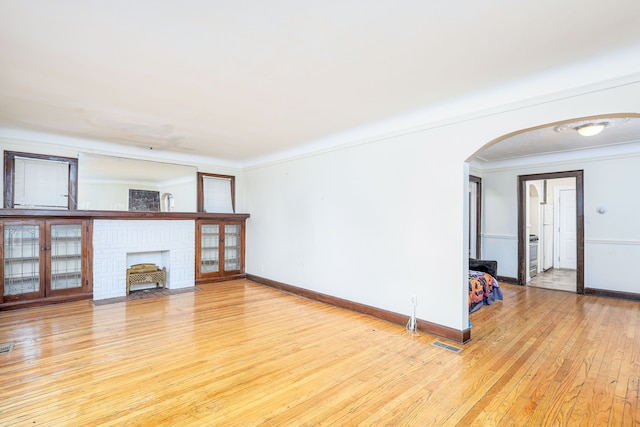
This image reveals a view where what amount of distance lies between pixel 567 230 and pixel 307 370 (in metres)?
8.62

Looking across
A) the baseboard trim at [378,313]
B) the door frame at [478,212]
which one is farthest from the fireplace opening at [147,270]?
A: the door frame at [478,212]

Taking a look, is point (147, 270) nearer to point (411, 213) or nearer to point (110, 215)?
point (110, 215)

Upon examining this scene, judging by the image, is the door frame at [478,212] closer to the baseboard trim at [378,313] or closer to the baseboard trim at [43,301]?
the baseboard trim at [378,313]

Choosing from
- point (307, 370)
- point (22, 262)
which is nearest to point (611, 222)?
point (307, 370)

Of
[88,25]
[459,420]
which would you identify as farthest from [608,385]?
[88,25]

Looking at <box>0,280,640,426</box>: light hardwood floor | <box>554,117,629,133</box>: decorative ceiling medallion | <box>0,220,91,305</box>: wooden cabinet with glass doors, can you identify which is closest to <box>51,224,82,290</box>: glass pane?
<box>0,220,91,305</box>: wooden cabinet with glass doors

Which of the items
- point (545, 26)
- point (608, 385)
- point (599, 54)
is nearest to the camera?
point (545, 26)

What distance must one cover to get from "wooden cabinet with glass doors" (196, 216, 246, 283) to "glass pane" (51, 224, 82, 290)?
190 centimetres

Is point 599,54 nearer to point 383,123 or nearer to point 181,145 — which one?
point 383,123

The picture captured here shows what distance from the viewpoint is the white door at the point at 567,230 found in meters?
8.08

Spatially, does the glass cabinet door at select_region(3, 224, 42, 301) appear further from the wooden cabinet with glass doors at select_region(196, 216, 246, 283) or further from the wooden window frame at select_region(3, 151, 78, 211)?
the wooden cabinet with glass doors at select_region(196, 216, 246, 283)

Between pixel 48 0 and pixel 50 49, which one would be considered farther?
pixel 50 49

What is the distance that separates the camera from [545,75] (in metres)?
2.67

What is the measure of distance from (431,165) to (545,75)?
4.23 ft
